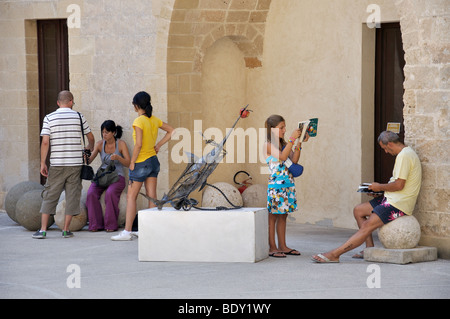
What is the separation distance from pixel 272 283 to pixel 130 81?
189 inches

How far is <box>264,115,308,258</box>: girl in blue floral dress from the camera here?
8516mm

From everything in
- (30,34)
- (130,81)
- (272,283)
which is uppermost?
(30,34)

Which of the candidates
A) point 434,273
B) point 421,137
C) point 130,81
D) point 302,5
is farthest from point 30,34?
point 434,273

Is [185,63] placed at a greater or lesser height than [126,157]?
greater

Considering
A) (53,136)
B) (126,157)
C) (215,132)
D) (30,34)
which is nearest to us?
(53,136)

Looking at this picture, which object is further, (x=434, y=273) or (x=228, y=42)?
(x=228, y=42)

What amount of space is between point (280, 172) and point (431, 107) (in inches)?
63.3

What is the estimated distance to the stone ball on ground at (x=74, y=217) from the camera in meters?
10.4

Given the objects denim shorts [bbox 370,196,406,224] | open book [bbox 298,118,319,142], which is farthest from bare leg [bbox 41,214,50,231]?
denim shorts [bbox 370,196,406,224]

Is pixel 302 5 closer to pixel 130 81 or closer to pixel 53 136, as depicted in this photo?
pixel 130 81

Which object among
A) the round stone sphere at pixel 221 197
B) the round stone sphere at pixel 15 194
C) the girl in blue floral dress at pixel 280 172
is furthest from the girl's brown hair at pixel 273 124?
the round stone sphere at pixel 15 194

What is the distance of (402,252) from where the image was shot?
316 inches

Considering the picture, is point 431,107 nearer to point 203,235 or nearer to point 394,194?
point 394,194

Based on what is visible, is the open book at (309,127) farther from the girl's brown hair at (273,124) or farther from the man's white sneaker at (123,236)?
the man's white sneaker at (123,236)
